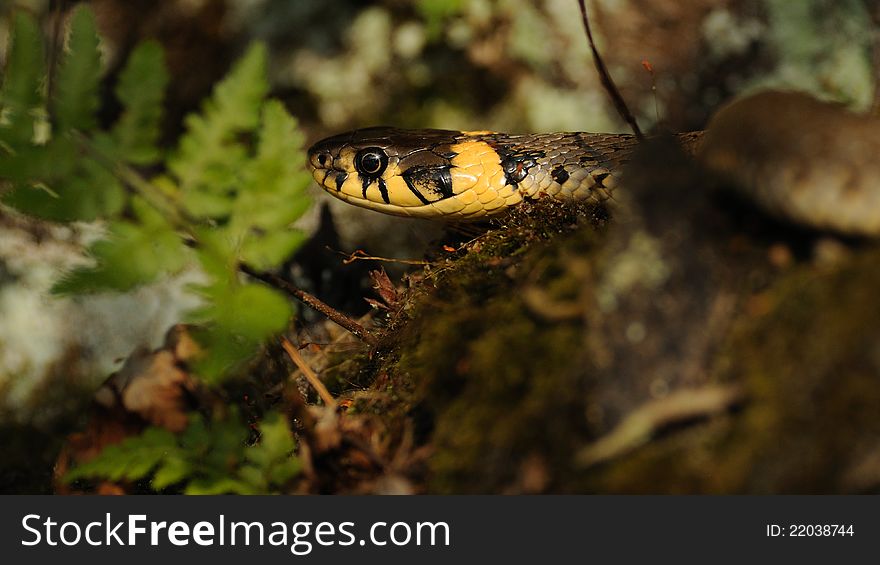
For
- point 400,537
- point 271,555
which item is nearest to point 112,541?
point 271,555

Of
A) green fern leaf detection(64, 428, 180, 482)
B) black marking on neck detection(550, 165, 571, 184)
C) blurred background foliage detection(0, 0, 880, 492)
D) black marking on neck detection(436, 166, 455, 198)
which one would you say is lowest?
green fern leaf detection(64, 428, 180, 482)

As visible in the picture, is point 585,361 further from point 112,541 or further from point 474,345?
point 112,541

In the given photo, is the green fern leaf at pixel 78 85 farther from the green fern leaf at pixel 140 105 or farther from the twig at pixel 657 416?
the twig at pixel 657 416

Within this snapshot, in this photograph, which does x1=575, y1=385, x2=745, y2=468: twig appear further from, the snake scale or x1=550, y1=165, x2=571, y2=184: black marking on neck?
x1=550, y1=165, x2=571, y2=184: black marking on neck

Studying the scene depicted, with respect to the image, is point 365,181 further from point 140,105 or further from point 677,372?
point 677,372

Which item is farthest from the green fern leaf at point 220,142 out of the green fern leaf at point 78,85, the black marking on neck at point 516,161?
the black marking on neck at point 516,161

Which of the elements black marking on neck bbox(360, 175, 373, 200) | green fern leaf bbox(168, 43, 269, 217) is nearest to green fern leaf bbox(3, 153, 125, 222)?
green fern leaf bbox(168, 43, 269, 217)
